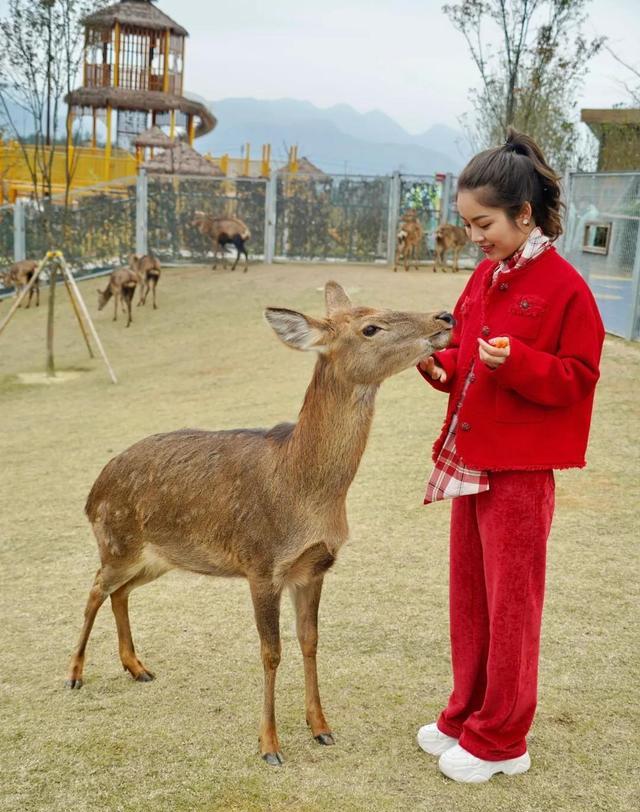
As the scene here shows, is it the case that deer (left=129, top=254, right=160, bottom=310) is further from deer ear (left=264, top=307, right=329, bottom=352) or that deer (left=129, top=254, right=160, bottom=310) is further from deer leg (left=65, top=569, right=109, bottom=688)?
deer ear (left=264, top=307, right=329, bottom=352)

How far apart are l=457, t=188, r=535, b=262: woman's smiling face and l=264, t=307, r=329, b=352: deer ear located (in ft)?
2.27

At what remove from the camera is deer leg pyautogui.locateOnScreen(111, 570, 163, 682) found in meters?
4.07

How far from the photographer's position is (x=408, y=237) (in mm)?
19547

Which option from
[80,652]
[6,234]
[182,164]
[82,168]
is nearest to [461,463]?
[80,652]

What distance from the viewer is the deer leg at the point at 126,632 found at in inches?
160

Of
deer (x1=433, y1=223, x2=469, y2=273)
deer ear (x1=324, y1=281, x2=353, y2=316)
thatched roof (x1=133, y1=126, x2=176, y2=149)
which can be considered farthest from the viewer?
thatched roof (x1=133, y1=126, x2=176, y2=149)

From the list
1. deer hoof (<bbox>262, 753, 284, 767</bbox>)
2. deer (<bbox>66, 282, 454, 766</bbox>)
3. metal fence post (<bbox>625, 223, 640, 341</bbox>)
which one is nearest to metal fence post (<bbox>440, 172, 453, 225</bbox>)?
metal fence post (<bbox>625, 223, 640, 341</bbox>)

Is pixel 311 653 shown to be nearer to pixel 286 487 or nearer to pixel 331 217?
pixel 286 487

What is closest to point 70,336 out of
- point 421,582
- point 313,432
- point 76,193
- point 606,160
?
point 76,193

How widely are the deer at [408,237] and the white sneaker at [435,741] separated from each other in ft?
55.4

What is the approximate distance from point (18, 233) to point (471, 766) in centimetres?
1966

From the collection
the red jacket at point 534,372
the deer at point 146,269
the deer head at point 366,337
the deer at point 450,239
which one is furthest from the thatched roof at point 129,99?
the red jacket at point 534,372

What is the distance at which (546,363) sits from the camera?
271 centimetres

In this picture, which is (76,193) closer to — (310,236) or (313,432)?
(310,236)
